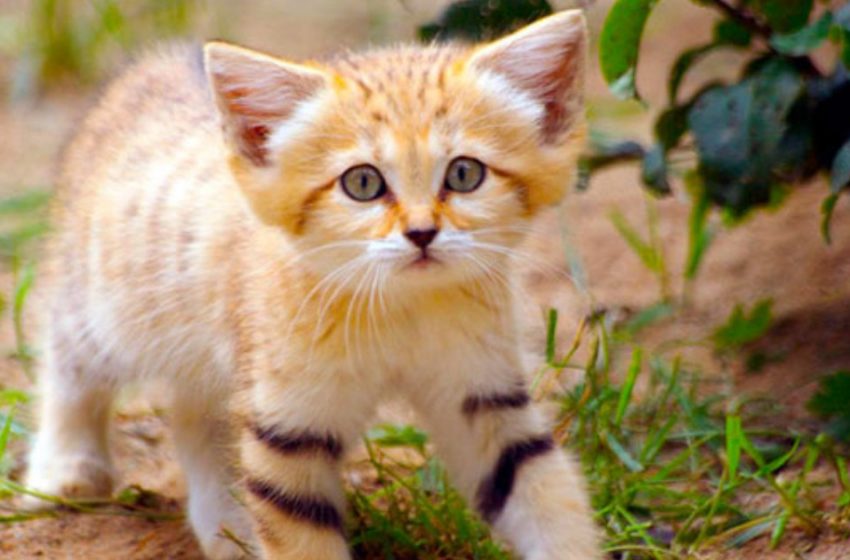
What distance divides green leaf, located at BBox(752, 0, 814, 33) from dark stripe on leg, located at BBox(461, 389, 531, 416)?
1.36m

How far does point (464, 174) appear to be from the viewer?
2846 mm

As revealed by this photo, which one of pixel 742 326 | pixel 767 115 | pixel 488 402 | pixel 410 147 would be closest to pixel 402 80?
pixel 410 147

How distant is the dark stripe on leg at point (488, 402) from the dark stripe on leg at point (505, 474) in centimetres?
9

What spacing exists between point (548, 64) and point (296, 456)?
3.04ft

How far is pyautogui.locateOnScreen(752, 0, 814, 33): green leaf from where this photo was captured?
153 inches

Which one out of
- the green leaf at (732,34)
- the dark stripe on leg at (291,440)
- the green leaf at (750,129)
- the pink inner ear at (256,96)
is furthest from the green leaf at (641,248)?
the pink inner ear at (256,96)

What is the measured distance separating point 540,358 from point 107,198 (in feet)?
3.73

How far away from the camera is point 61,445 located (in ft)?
12.6

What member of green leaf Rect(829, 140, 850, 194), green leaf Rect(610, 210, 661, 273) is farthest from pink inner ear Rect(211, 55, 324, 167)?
green leaf Rect(610, 210, 661, 273)

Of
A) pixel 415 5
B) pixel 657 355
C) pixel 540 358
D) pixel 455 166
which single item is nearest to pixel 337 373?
pixel 455 166

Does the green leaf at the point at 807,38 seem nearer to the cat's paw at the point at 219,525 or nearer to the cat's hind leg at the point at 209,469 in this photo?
the cat's hind leg at the point at 209,469

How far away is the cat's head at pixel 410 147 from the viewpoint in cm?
279

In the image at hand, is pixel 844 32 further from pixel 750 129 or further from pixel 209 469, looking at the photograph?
pixel 209 469

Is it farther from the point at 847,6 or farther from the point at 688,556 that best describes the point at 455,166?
the point at 847,6
